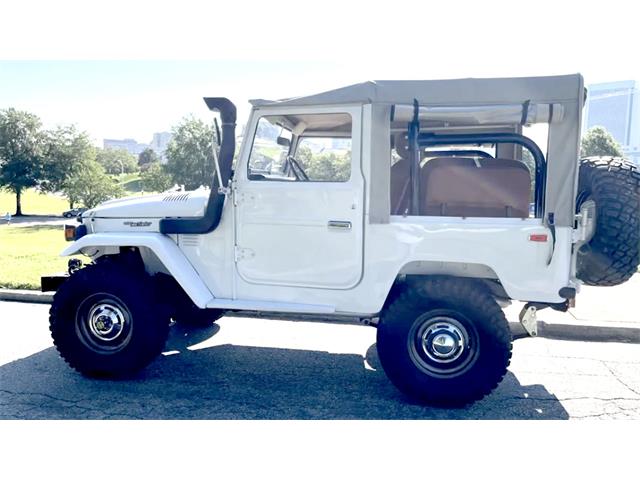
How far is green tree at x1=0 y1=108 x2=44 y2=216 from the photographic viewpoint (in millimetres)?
26594

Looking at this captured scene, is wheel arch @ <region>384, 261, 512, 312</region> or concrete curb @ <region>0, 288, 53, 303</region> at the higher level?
wheel arch @ <region>384, 261, 512, 312</region>

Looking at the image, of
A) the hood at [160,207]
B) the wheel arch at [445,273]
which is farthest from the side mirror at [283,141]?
the wheel arch at [445,273]

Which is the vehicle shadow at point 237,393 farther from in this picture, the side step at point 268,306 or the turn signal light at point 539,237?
the turn signal light at point 539,237

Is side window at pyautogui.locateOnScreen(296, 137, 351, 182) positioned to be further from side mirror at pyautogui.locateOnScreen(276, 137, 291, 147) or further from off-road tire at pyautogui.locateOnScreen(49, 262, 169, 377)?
off-road tire at pyautogui.locateOnScreen(49, 262, 169, 377)

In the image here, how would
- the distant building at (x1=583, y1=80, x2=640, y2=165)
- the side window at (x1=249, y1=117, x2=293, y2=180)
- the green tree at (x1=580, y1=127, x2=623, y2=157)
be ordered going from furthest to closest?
1. the green tree at (x1=580, y1=127, x2=623, y2=157)
2. the distant building at (x1=583, y1=80, x2=640, y2=165)
3. the side window at (x1=249, y1=117, x2=293, y2=180)

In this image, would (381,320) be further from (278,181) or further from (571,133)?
(571,133)

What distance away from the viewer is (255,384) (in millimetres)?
3939

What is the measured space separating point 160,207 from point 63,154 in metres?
28.2

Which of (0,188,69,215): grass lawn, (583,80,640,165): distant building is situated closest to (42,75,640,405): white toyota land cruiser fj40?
(583,80,640,165): distant building

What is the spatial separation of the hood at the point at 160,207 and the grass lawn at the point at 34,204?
2700 cm

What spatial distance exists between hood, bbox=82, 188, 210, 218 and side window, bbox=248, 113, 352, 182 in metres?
0.64

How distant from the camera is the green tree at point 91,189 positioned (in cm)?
2242

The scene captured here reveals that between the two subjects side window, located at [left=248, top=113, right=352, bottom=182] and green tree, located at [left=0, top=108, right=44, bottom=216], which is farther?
green tree, located at [left=0, top=108, right=44, bottom=216]

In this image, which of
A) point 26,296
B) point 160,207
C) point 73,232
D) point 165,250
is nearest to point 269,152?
point 160,207
